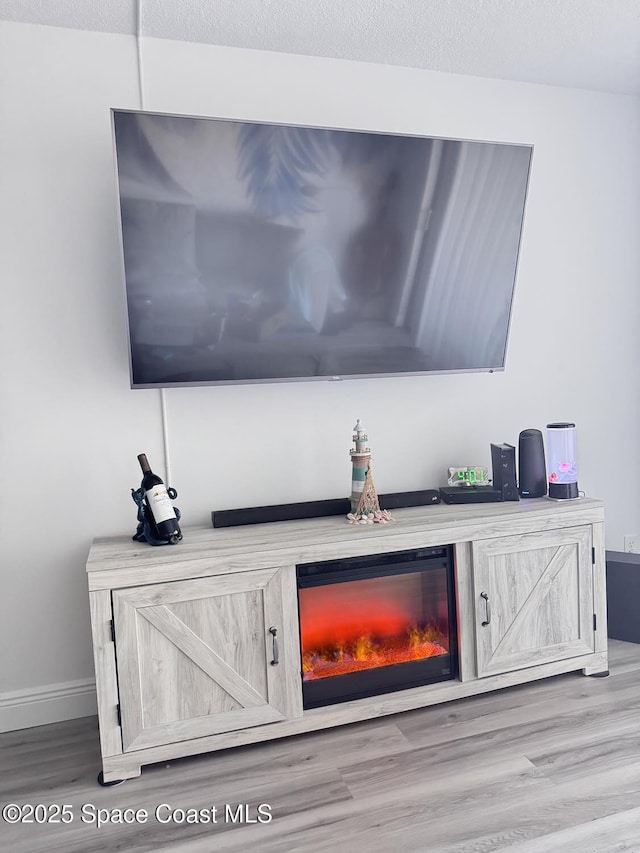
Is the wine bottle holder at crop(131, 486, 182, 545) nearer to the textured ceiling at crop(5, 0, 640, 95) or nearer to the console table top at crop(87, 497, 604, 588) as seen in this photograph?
the console table top at crop(87, 497, 604, 588)

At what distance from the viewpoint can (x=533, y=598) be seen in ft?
8.30

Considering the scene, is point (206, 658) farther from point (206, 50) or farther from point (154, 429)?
point (206, 50)

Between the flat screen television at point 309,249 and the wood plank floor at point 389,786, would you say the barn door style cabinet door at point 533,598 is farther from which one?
the flat screen television at point 309,249

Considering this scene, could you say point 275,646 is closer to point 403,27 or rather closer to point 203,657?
point 203,657

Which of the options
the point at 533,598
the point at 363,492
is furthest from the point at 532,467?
the point at 363,492

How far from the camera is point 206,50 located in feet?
8.41

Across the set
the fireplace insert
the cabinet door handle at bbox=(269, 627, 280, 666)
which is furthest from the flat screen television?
the cabinet door handle at bbox=(269, 627, 280, 666)

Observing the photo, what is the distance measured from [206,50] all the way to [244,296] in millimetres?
972

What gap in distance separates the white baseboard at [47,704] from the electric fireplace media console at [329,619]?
1.64 feet

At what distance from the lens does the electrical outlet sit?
10.9 ft

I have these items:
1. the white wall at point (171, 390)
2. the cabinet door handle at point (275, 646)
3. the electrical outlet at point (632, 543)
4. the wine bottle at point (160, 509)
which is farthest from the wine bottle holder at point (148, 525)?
the electrical outlet at point (632, 543)

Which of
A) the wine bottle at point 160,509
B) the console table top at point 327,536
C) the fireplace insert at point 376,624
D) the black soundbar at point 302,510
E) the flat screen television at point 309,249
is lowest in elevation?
the fireplace insert at point 376,624

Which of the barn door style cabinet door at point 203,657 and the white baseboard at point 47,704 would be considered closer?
the barn door style cabinet door at point 203,657

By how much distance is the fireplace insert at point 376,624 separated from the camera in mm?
2324
